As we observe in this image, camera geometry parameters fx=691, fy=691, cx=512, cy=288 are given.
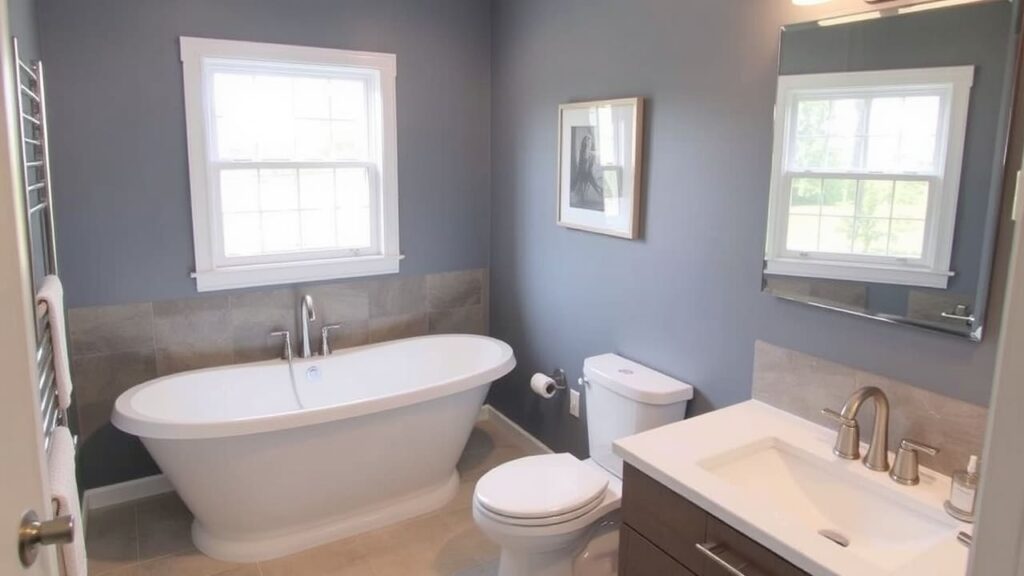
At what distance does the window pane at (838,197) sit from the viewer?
1.96 m

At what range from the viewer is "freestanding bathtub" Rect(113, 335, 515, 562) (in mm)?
2521

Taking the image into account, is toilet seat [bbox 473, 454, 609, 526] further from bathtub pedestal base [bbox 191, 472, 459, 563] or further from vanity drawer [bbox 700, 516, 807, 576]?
bathtub pedestal base [bbox 191, 472, 459, 563]

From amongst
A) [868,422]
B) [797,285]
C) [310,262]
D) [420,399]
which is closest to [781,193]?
[797,285]

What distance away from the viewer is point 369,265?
355 centimetres

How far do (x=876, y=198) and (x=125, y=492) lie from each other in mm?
3232

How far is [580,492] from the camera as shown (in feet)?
7.32

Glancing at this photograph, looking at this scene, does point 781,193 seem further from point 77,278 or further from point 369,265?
point 77,278

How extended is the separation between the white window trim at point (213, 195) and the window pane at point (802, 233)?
6.76ft

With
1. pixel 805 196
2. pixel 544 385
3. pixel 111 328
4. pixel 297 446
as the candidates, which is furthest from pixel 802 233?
pixel 111 328

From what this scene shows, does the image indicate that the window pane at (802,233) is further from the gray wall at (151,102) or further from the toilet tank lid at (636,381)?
the gray wall at (151,102)

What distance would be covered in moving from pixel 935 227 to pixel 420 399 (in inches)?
74.5

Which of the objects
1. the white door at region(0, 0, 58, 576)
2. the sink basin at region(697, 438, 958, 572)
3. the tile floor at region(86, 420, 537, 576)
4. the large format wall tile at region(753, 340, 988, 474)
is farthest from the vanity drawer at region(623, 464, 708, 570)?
the white door at region(0, 0, 58, 576)

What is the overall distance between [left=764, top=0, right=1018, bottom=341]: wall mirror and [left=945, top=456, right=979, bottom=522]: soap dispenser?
0.34m

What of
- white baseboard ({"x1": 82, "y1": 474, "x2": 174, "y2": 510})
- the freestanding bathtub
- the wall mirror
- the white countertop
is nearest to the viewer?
the white countertop
